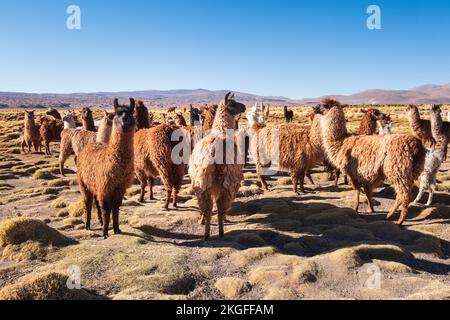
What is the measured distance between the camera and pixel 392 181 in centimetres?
713

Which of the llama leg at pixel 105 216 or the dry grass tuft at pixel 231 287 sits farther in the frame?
the llama leg at pixel 105 216

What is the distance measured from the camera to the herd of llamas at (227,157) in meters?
6.45

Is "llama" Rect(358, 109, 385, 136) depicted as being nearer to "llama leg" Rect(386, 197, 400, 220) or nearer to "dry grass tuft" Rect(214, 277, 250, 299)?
"llama leg" Rect(386, 197, 400, 220)

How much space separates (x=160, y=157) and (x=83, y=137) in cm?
585

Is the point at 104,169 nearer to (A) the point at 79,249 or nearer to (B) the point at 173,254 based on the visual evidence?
(A) the point at 79,249

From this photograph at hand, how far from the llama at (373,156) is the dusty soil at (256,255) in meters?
0.72

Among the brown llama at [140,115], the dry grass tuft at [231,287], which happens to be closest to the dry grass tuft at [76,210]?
the brown llama at [140,115]

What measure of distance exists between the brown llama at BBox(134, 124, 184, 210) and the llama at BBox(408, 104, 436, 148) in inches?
352

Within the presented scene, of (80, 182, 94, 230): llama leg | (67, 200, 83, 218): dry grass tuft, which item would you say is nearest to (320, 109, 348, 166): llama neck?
(80, 182, 94, 230): llama leg

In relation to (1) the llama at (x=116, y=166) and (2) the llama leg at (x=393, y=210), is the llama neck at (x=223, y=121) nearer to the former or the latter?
(1) the llama at (x=116, y=166)

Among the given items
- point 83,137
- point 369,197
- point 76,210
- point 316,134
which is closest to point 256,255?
point 369,197

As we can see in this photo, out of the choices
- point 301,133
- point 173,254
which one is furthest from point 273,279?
point 301,133

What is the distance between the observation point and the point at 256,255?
5.85 m

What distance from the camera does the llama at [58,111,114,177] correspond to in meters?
10.3
